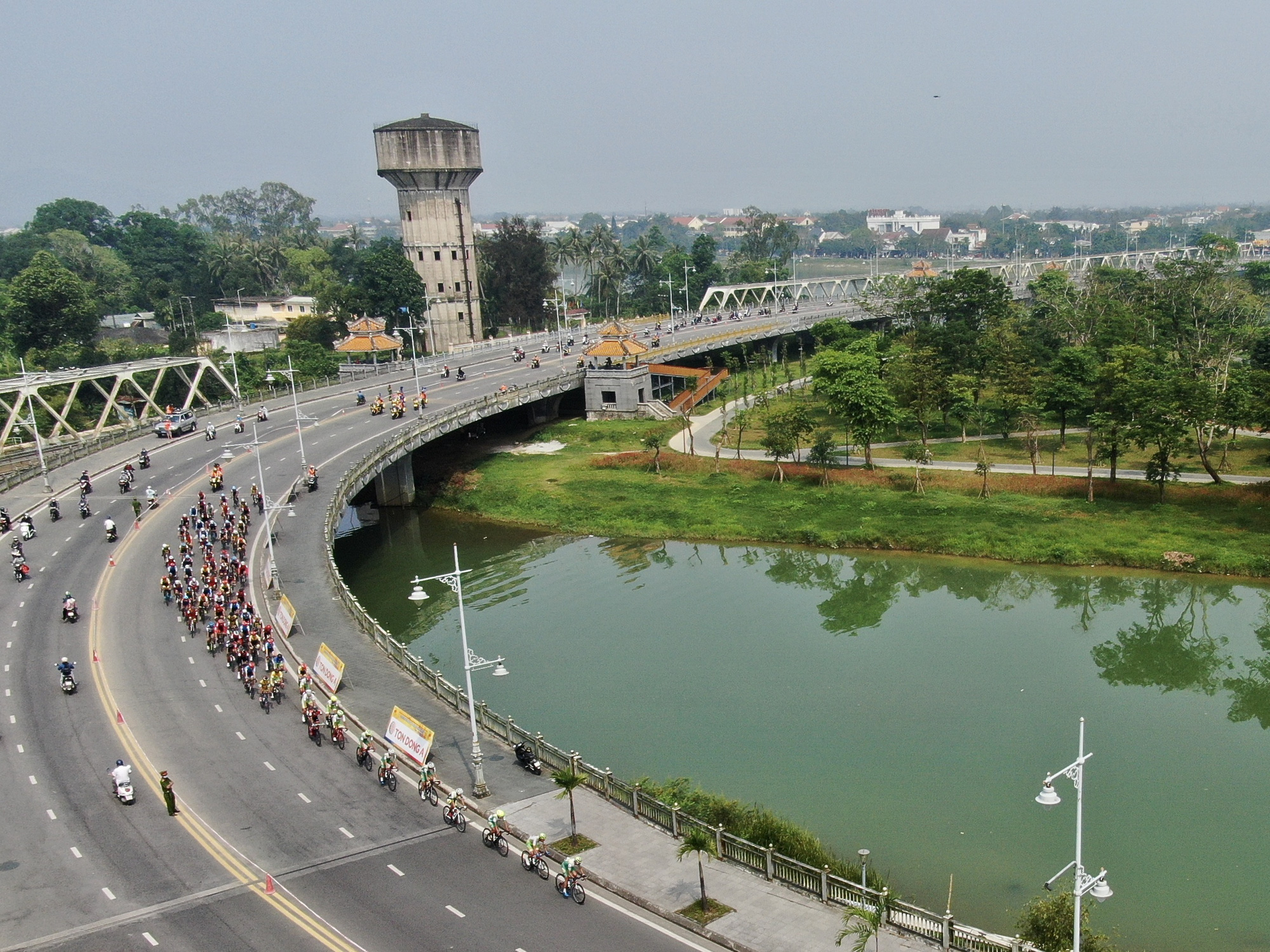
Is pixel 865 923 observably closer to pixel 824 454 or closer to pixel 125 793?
pixel 125 793

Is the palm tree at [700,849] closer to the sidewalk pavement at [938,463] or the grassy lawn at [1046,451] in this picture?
the grassy lawn at [1046,451]

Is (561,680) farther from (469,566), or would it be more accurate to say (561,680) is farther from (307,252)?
(307,252)

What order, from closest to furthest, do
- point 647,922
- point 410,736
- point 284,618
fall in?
point 647,922
point 410,736
point 284,618

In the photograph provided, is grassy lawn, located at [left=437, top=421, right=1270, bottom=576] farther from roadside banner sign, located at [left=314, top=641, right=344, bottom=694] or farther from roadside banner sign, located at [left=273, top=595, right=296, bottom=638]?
roadside banner sign, located at [left=314, top=641, right=344, bottom=694]

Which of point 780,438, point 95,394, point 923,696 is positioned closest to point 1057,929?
point 923,696

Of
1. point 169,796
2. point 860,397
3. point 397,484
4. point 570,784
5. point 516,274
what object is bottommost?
point 169,796

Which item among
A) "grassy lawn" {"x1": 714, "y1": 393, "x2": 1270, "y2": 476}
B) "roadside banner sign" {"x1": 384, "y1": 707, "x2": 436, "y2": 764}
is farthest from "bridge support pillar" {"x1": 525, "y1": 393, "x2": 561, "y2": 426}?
"roadside banner sign" {"x1": 384, "y1": 707, "x2": 436, "y2": 764}
